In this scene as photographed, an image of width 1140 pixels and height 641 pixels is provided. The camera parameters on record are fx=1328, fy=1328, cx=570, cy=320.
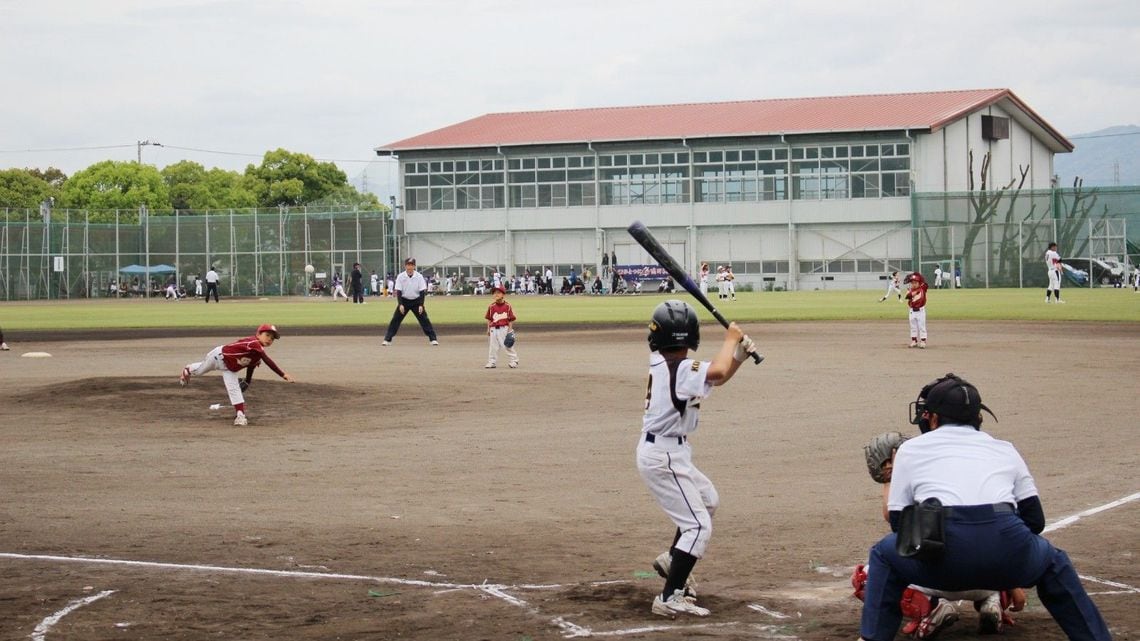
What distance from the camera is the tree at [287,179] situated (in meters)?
113

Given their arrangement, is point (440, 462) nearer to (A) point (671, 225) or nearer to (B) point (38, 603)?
(B) point (38, 603)

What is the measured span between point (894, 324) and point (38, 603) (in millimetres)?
31814

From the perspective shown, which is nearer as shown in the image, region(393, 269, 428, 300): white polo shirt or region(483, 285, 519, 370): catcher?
region(483, 285, 519, 370): catcher

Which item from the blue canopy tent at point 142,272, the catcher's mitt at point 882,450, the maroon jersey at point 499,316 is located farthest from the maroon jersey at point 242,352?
the blue canopy tent at point 142,272

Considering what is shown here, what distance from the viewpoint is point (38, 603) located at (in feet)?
25.8

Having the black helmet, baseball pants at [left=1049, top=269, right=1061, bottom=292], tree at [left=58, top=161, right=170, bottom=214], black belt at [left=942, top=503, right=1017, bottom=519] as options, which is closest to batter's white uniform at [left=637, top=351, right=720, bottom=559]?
the black helmet

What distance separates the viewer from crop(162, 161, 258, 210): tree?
375ft

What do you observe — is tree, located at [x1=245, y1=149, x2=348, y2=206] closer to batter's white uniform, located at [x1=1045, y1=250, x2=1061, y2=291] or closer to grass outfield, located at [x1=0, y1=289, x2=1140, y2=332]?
grass outfield, located at [x1=0, y1=289, x2=1140, y2=332]

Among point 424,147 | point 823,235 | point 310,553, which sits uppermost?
point 424,147

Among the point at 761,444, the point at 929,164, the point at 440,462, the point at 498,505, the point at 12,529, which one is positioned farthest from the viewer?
the point at 929,164

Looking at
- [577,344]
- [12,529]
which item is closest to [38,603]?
[12,529]

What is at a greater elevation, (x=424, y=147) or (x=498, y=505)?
(x=424, y=147)

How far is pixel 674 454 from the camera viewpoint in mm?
7938

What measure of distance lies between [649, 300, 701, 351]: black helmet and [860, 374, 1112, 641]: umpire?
177 centimetres
